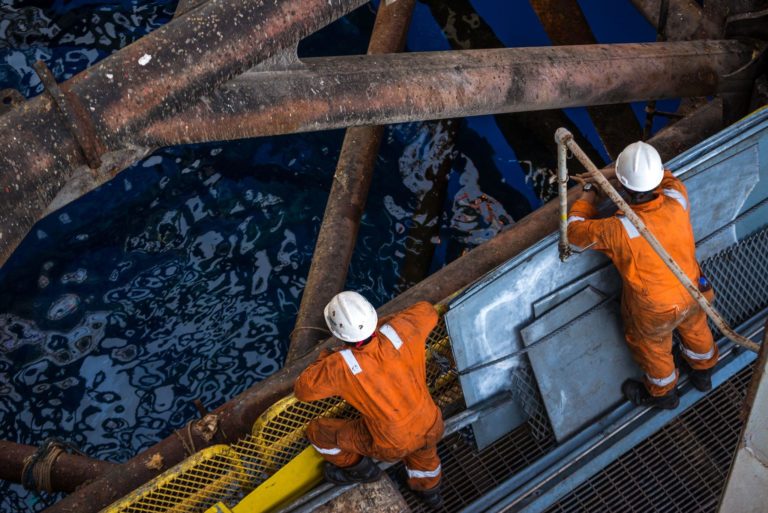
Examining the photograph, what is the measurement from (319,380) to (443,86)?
1.90 m

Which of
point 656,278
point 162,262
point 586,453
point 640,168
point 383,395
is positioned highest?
point 640,168

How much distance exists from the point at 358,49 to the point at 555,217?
518 centimetres

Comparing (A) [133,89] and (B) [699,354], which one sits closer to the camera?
(A) [133,89]

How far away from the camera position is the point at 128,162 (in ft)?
13.4

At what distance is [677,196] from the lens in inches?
197

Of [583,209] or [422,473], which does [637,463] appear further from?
[583,209]

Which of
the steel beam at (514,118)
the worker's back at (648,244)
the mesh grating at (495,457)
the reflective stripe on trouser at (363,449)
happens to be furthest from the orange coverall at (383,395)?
the steel beam at (514,118)

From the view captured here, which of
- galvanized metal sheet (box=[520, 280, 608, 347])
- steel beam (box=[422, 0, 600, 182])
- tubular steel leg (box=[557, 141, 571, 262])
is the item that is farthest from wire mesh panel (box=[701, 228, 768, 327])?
steel beam (box=[422, 0, 600, 182])

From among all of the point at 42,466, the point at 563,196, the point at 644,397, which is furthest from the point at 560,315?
the point at 42,466

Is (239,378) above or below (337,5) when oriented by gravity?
below

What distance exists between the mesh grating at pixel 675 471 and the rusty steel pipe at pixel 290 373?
4.80 feet

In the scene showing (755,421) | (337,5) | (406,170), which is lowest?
(406,170)

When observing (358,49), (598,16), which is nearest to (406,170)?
(358,49)

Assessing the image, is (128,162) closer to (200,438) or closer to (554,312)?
(200,438)
